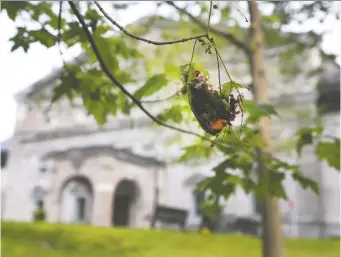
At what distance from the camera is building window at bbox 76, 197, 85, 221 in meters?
8.91

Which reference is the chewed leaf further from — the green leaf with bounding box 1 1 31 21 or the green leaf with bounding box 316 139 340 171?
the green leaf with bounding box 316 139 340 171

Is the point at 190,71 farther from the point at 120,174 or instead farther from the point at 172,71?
the point at 120,174

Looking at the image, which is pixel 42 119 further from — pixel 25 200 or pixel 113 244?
pixel 113 244

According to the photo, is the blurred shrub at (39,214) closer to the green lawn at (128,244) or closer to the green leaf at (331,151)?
the green lawn at (128,244)

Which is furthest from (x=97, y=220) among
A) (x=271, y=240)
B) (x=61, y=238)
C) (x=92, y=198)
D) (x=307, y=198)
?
(x=271, y=240)

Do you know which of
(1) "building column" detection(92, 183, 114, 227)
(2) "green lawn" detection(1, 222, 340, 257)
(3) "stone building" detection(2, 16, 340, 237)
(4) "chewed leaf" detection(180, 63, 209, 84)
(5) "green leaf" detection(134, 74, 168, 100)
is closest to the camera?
(4) "chewed leaf" detection(180, 63, 209, 84)

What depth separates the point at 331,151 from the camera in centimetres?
130

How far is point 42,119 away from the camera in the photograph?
404 inches

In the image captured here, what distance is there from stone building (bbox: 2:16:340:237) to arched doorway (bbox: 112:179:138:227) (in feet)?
0.07

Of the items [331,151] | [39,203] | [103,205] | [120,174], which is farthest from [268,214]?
[39,203]

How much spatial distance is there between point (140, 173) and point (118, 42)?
789 centimetres

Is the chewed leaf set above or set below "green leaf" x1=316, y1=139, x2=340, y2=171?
below

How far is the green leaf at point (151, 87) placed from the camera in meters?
1.09

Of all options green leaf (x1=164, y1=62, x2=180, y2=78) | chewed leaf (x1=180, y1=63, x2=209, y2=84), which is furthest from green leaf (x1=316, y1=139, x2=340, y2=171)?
chewed leaf (x1=180, y1=63, x2=209, y2=84)
